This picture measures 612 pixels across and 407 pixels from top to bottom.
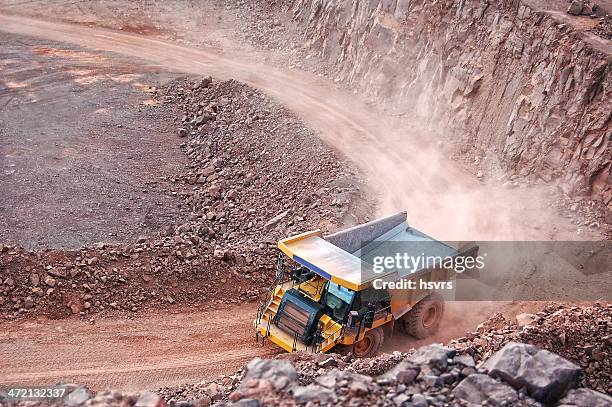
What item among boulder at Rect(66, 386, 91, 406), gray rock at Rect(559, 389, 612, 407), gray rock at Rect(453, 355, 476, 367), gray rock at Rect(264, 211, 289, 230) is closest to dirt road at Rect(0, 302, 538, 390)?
gray rock at Rect(264, 211, 289, 230)

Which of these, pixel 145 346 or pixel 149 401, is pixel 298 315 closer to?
pixel 145 346

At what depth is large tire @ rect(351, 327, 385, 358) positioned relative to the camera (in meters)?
15.1

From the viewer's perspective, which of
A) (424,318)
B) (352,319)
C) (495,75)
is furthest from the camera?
(495,75)

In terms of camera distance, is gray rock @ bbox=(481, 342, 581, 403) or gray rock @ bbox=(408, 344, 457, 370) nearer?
gray rock @ bbox=(481, 342, 581, 403)

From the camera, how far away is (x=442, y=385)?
1007 cm

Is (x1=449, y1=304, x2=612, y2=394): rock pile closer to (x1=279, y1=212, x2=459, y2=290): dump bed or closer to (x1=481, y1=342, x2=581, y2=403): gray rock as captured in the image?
(x1=481, y1=342, x2=581, y2=403): gray rock

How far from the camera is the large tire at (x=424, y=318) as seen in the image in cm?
1585

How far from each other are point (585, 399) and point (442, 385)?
6.33ft

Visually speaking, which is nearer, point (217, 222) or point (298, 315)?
point (298, 315)

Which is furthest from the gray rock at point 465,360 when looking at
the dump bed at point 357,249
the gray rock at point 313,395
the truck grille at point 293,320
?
the truck grille at point 293,320

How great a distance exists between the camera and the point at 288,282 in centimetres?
1595

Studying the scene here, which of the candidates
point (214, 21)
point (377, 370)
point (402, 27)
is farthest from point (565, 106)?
point (214, 21)

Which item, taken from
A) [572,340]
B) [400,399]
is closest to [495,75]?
[572,340]

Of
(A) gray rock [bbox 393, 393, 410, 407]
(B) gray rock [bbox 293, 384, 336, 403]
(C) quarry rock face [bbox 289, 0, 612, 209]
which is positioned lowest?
(B) gray rock [bbox 293, 384, 336, 403]
